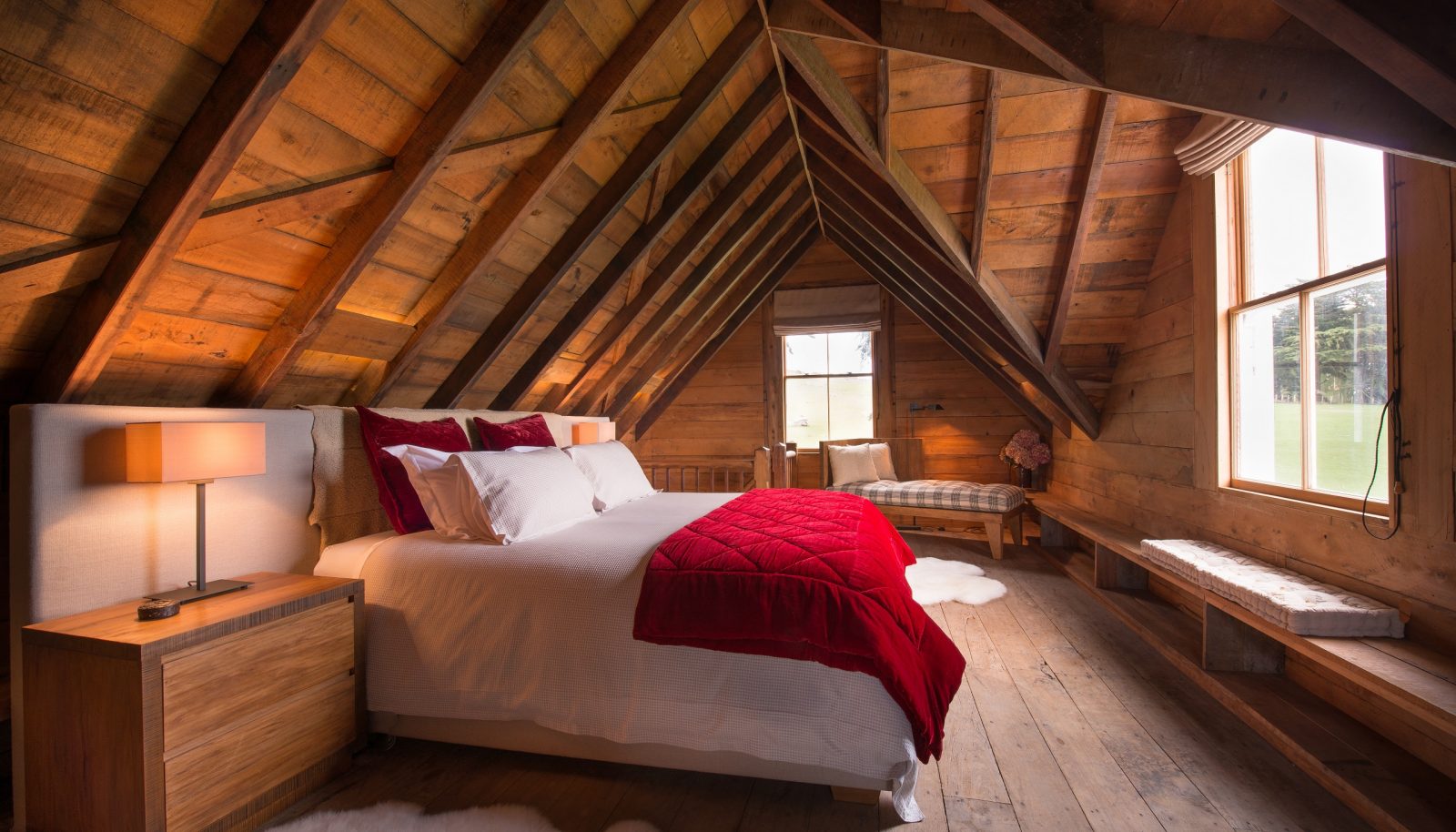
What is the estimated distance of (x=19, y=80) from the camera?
122 cm

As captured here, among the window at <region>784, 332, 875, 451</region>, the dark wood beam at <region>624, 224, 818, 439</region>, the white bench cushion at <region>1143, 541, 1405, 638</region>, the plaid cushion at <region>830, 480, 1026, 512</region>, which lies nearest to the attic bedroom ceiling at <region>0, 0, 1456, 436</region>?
the plaid cushion at <region>830, 480, 1026, 512</region>

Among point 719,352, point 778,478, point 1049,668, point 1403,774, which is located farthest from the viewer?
point 719,352

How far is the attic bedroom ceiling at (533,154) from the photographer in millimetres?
1346

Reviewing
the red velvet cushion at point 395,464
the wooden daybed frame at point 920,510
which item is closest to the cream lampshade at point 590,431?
the red velvet cushion at point 395,464

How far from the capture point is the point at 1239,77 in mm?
1461

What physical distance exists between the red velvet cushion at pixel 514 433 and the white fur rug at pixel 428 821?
1.65m

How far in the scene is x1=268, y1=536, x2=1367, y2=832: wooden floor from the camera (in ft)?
5.31

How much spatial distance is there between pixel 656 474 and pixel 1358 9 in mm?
5915

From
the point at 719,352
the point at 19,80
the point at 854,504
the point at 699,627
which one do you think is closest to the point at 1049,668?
the point at 854,504

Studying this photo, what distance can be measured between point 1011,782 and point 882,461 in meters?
3.75

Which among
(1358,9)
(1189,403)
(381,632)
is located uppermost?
(1358,9)

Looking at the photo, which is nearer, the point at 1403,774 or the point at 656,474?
the point at 1403,774

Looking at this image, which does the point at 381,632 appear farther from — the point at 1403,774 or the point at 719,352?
the point at 719,352

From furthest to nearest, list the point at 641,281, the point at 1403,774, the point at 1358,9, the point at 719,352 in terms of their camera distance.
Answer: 1. the point at 719,352
2. the point at 641,281
3. the point at 1403,774
4. the point at 1358,9
